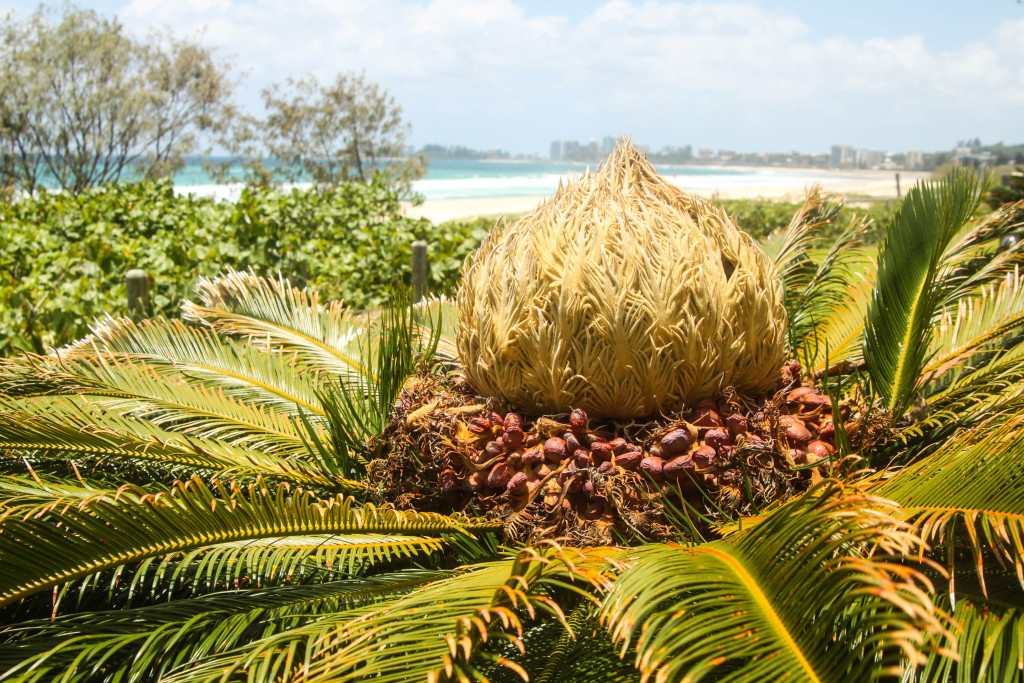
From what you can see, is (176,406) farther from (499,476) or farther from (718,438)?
(718,438)

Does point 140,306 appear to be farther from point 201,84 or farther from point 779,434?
point 201,84

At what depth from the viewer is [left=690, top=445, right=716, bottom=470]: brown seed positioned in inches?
78.3

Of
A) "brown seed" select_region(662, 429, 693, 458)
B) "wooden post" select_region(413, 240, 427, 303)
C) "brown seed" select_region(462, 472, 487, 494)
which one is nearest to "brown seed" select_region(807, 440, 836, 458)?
"brown seed" select_region(662, 429, 693, 458)

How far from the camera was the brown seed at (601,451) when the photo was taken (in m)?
2.04

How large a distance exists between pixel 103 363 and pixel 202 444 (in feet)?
2.33

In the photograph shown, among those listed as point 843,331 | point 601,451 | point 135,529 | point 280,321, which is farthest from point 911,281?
point 280,321

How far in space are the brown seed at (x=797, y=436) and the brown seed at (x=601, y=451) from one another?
52 centimetres

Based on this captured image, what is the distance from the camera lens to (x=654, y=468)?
78.4 inches

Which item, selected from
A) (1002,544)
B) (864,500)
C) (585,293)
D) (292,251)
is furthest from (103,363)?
(292,251)

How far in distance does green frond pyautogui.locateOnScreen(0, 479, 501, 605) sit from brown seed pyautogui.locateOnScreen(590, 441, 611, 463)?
Result: 0.70 metres

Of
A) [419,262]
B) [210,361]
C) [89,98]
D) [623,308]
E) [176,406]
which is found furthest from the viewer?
[89,98]

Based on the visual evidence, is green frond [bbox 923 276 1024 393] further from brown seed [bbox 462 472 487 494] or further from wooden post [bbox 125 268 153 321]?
wooden post [bbox 125 268 153 321]

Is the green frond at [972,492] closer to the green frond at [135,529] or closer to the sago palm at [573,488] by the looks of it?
the sago palm at [573,488]

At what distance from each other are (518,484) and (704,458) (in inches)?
20.0
